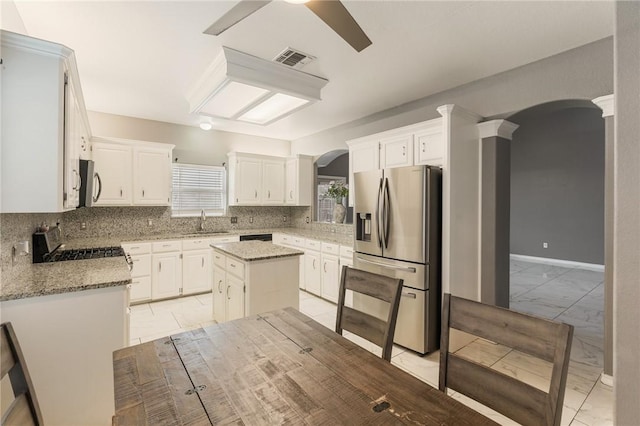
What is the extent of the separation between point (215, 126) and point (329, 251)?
300cm

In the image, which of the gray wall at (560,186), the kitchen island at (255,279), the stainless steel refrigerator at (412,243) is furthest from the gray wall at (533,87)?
the gray wall at (560,186)

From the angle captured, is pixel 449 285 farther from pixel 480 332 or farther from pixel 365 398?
pixel 365 398

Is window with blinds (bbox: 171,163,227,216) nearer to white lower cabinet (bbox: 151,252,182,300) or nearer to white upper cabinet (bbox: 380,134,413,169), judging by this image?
white lower cabinet (bbox: 151,252,182,300)

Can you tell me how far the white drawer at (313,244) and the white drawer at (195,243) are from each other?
1565 mm

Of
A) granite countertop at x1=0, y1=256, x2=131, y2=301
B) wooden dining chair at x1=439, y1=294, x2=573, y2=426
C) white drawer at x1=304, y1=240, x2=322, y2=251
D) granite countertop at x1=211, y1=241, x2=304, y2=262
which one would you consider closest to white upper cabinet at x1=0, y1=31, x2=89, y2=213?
granite countertop at x1=0, y1=256, x2=131, y2=301

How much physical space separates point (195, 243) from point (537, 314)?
4911 millimetres

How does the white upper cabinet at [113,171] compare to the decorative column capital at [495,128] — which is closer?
the decorative column capital at [495,128]

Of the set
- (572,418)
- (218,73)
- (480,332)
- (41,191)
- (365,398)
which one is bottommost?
(572,418)

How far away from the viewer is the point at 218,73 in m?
2.80

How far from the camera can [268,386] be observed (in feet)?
3.53

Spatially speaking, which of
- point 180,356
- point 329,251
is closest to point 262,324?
point 180,356

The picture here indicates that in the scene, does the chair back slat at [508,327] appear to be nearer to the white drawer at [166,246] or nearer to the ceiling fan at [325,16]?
the ceiling fan at [325,16]

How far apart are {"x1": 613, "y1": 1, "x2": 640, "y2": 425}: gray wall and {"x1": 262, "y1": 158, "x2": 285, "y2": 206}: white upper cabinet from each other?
5.01 metres

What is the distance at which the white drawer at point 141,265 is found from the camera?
→ 13.8 feet
